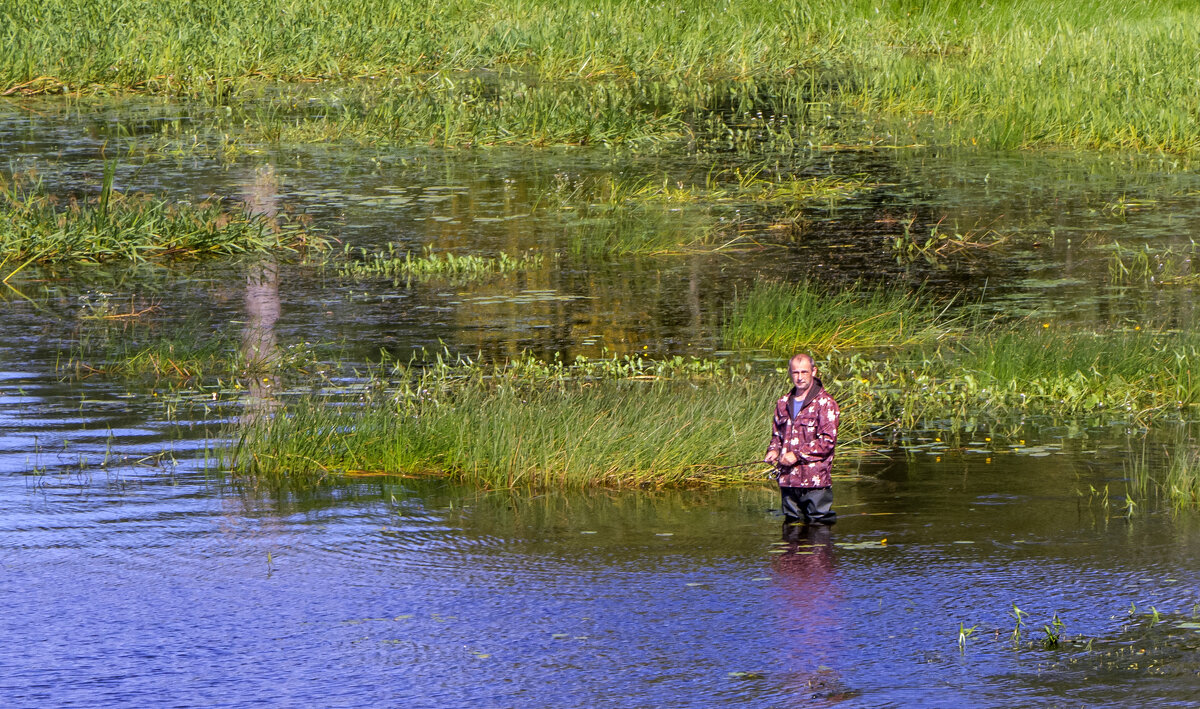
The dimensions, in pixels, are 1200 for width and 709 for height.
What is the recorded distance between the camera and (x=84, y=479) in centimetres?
897

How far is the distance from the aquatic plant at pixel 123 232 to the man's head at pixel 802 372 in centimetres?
804

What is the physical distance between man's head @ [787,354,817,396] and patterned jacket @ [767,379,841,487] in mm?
33

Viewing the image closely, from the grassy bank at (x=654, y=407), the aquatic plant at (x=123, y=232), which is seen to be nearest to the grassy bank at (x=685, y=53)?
the aquatic plant at (x=123, y=232)

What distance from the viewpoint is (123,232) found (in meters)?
15.3

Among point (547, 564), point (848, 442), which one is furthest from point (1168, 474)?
point (547, 564)

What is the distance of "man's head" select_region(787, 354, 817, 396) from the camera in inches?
328

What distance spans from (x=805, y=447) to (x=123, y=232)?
9.05 m

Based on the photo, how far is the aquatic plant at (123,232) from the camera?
49.2ft

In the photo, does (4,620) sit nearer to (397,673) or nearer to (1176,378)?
(397,673)

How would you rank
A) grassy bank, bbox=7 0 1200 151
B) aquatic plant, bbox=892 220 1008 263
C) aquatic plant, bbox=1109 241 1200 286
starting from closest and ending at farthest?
aquatic plant, bbox=1109 241 1200 286 → aquatic plant, bbox=892 220 1008 263 → grassy bank, bbox=7 0 1200 151

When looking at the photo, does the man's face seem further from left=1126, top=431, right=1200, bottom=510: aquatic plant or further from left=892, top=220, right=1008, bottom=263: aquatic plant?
left=892, top=220, right=1008, bottom=263: aquatic plant

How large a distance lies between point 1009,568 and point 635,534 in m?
1.82

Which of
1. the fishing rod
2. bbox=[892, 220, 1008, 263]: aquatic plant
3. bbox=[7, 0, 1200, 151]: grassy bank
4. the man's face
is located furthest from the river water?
bbox=[7, 0, 1200, 151]: grassy bank

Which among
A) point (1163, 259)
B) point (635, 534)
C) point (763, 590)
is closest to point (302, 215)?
point (1163, 259)
